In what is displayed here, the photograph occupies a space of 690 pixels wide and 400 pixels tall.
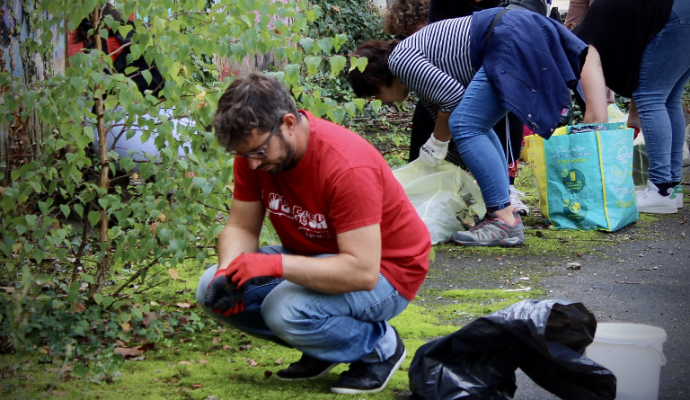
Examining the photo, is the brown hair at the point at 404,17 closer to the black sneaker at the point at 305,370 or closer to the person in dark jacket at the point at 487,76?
the person in dark jacket at the point at 487,76

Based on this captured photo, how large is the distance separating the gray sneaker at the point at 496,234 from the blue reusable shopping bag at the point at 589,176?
51 cm

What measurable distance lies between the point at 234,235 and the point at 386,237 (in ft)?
1.84

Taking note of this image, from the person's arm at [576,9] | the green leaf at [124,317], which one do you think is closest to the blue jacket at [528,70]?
the green leaf at [124,317]

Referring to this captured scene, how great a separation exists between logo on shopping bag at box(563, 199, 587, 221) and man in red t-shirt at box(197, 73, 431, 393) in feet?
8.49

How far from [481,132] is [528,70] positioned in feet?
1.41

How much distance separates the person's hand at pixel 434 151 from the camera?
188 inches

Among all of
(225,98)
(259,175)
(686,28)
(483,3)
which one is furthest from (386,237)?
(686,28)

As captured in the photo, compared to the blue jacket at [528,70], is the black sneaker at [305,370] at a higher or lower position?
lower

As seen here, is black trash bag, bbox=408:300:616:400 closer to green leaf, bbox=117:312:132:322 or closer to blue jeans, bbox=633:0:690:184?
green leaf, bbox=117:312:132:322

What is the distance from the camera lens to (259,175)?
2592 millimetres

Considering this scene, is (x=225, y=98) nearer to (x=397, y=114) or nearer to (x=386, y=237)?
(x=386, y=237)

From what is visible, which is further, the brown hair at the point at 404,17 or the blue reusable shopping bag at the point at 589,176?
the brown hair at the point at 404,17

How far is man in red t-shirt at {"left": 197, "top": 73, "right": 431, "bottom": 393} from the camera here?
2301 mm

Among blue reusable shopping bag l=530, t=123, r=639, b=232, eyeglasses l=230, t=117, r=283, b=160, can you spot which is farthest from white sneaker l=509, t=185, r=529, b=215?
eyeglasses l=230, t=117, r=283, b=160
